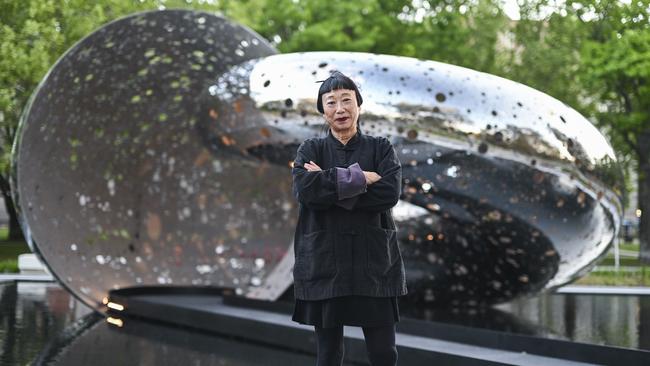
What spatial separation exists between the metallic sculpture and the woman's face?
4139 millimetres

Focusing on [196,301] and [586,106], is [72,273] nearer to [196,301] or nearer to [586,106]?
[196,301]

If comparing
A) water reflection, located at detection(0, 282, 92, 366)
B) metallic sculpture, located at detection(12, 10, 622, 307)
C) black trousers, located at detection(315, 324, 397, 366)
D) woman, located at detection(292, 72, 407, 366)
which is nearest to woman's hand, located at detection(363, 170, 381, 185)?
woman, located at detection(292, 72, 407, 366)

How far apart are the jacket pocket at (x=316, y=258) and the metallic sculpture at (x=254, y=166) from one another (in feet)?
14.1

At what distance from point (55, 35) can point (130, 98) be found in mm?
8301

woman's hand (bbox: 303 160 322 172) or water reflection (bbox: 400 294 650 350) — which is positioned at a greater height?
woman's hand (bbox: 303 160 322 172)

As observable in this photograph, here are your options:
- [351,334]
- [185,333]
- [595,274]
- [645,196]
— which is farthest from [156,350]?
[645,196]

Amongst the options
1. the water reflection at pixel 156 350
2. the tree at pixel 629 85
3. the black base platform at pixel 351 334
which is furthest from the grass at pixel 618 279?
the water reflection at pixel 156 350

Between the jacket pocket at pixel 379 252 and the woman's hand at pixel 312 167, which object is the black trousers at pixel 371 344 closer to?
the jacket pocket at pixel 379 252

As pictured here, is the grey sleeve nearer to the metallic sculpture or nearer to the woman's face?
the woman's face

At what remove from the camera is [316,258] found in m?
3.71

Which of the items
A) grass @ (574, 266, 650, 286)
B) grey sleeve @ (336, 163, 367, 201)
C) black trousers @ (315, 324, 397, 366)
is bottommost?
grass @ (574, 266, 650, 286)

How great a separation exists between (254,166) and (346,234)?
7.45 meters

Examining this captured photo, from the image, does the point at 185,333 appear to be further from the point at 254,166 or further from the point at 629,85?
the point at 629,85

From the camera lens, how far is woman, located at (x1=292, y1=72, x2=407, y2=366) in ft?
12.0
